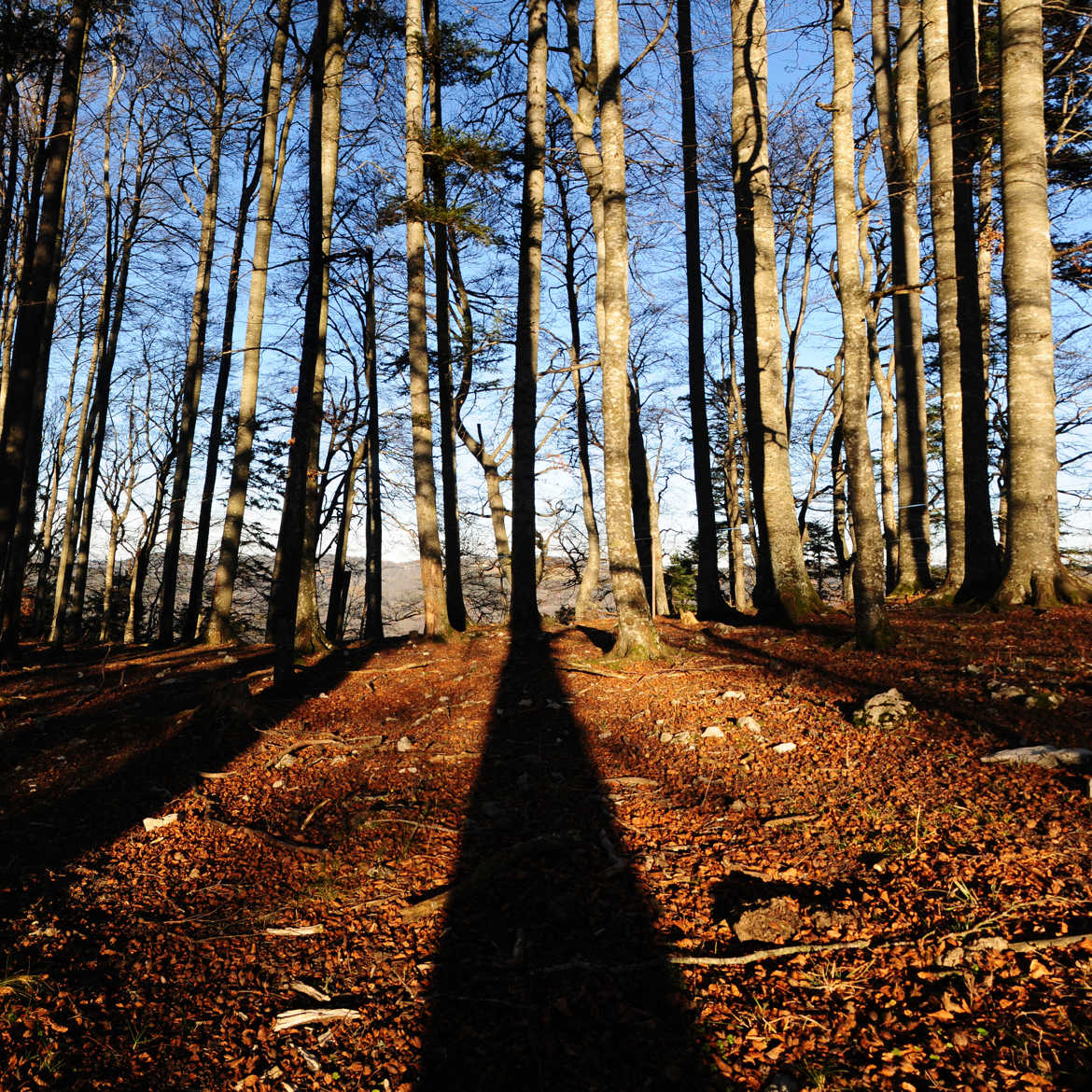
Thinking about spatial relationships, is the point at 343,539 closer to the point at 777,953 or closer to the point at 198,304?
the point at 198,304

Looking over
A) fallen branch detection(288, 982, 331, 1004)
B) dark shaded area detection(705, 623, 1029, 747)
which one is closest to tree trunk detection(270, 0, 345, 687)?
dark shaded area detection(705, 623, 1029, 747)

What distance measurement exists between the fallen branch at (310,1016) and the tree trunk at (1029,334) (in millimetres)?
8138

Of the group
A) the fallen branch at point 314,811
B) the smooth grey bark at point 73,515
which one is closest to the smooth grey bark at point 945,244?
the fallen branch at point 314,811

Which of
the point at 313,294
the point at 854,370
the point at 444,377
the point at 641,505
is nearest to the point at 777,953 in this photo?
the point at 854,370

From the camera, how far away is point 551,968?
2.46 metres

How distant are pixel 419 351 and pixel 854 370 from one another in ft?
20.5

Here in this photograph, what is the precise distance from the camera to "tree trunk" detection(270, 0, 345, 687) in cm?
754

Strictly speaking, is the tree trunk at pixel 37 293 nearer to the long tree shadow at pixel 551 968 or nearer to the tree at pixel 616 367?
the tree at pixel 616 367

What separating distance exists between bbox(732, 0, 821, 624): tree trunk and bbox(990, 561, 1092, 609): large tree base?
2.19 metres

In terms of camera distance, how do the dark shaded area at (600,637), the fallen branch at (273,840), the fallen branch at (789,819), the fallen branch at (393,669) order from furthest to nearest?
the dark shaded area at (600,637) → the fallen branch at (393,669) → the fallen branch at (273,840) → the fallen branch at (789,819)

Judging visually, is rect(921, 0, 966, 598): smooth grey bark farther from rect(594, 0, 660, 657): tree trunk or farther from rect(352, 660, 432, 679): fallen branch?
rect(352, 660, 432, 679): fallen branch

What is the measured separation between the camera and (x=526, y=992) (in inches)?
92.0

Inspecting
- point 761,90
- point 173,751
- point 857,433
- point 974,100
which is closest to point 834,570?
point 974,100

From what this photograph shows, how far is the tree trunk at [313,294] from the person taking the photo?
7.54 m
